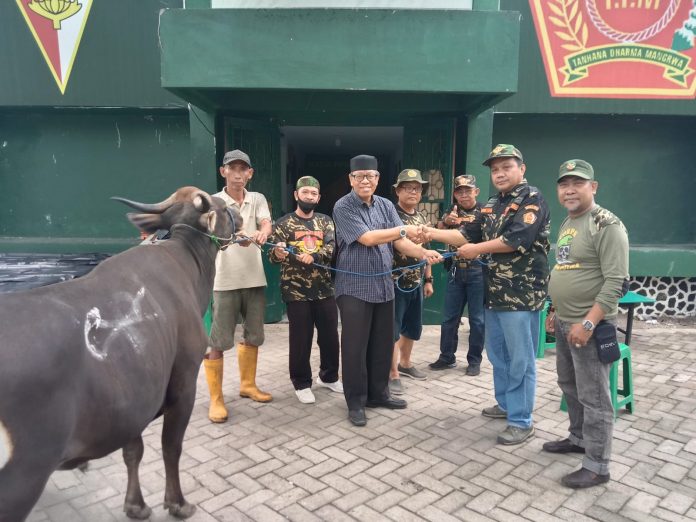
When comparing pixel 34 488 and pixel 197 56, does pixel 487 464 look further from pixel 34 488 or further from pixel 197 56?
pixel 197 56

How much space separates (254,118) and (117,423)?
5789mm

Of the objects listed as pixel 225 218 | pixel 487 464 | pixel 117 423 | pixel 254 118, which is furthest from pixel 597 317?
pixel 254 118

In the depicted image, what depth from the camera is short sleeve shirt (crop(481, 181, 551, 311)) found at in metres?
3.44

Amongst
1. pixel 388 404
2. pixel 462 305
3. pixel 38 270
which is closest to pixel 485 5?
pixel 462 305

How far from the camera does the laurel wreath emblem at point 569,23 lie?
23.1 ft

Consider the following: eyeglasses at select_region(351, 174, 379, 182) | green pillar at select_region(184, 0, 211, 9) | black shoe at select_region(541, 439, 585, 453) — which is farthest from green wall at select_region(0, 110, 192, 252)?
black shoe at select_region(541, 439, 585, 453)

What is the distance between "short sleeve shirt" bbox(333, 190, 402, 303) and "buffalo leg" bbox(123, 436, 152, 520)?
1.92m

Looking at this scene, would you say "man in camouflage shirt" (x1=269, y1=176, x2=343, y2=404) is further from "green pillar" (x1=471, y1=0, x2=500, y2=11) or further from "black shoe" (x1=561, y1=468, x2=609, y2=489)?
"green pillar" (x1=471, y1=0, x2=500, y2=11)

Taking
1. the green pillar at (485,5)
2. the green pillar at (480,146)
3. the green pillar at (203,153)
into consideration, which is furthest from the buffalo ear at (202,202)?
the green pillar at (485,5)

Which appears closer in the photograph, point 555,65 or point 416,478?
point 416,478

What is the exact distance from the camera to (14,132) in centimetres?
747

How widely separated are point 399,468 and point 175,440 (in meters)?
1.54

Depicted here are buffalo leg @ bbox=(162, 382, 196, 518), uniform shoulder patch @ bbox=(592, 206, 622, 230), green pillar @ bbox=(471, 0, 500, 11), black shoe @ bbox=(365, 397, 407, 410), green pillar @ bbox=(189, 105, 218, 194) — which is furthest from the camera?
green pillar @ bbox=(189, 105, 218, 194)

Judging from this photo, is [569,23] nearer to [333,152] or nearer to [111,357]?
[333,152]
